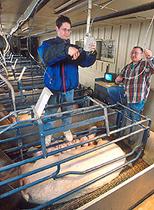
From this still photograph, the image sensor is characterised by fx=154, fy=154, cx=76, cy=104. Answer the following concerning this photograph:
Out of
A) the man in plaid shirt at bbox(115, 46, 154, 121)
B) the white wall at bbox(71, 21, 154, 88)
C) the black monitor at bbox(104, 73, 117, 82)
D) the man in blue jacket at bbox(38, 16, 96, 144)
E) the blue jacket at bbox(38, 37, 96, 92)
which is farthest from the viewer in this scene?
the black monitor at bbox(104, 73, 117, 82)

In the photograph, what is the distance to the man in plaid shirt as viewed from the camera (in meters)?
2.24

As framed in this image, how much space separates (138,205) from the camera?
61.7 inches

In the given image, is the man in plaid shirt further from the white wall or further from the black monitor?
the black monitor

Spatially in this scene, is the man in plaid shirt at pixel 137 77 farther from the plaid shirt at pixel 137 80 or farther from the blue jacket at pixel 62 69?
the blue jacket at pixel 62 69

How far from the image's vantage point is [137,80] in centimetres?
233

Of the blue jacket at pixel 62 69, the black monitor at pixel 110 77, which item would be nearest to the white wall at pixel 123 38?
the black monitor at pixel 110 77

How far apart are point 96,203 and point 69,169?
500mm

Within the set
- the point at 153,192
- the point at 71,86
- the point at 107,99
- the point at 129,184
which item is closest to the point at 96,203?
the point at 129,184

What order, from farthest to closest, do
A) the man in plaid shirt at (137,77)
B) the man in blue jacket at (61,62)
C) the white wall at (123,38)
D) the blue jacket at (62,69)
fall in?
the white wall at (123,38)
the man in plaid shirt at (137,77)
the blue jacket at (62,69)
the man in blue jacket at (61,62)

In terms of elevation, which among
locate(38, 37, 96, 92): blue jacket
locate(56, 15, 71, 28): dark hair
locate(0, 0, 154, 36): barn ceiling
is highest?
locate(0, 0, 154, 36): barn ceiling

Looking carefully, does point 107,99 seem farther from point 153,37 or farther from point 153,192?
point 153,192

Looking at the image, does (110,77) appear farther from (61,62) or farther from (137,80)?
(61,62)

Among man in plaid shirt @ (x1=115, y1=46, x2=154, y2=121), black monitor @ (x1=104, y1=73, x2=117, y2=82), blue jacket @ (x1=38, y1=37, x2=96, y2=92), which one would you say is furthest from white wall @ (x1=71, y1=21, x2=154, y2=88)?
blue jacket @ (x1=38, y1=37, x2=96, y2=92)

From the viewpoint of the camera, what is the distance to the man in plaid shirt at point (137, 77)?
2244mm
